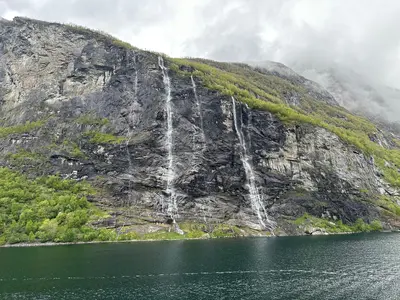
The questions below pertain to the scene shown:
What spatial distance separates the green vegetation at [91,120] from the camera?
138 m

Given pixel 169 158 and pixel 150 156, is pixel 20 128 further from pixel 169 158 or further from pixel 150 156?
pixel 169 158

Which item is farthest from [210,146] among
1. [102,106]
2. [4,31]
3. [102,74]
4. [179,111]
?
[4,31]

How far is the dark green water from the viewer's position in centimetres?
4869

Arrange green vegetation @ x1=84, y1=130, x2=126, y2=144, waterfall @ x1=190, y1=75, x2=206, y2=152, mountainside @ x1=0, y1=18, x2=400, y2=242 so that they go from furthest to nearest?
waterfall @ x1=190, y1=75, x2=206, y2=152, green vegetation @ x1=84, y1=130, x2=126, y2=144, mountainside @ x1=0, y1=18, x2=400, y2=242

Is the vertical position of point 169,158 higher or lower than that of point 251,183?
higher

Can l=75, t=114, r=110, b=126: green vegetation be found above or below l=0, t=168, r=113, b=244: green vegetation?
above

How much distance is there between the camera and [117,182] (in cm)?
11888

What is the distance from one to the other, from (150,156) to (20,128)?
5175 centimetres

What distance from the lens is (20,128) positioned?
136 m

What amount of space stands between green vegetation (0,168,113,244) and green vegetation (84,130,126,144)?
61.0 feet

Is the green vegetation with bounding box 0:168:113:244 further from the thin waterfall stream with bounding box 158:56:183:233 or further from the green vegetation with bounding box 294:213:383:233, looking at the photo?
the green vegetation with bounding box 294:213:383:233

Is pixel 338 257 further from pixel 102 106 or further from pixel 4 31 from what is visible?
pixel 4 31

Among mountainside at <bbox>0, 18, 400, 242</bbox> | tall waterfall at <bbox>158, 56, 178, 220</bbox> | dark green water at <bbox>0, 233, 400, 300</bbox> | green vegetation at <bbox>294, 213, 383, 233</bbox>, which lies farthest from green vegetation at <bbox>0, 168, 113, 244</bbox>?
green vegetation at <bbox>294, 213, 383, 233</bbox>

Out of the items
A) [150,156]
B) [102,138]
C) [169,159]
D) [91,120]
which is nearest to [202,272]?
[169,159]
